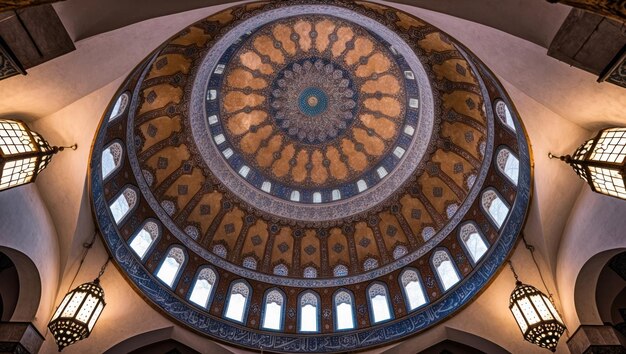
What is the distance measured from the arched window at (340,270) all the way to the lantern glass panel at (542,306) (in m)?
6.62

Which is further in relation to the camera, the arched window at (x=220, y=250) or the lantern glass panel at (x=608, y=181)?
the arched window at (x=220, y=250)

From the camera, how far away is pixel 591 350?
23.9 ft

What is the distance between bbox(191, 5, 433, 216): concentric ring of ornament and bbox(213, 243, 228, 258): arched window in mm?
1922

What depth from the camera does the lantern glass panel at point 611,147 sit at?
534 cm

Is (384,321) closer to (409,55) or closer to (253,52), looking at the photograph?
(409,55)

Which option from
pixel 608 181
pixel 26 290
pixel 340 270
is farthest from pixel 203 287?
pixel 608 181

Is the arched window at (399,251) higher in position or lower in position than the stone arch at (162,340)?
higher

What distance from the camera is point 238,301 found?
A: 41.0ft

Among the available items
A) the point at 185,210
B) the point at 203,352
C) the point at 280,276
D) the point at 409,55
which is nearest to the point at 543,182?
the point at 409,55

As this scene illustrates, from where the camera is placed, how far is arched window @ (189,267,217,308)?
11820mm

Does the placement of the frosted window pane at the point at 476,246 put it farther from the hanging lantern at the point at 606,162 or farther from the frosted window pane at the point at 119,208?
the frosted window pane at the point at 119,208

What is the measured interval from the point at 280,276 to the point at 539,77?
9.86 metres

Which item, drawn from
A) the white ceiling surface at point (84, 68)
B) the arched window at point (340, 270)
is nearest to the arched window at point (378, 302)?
the arched window at point (340, 270)

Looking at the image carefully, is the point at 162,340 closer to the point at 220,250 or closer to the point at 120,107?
the point at 220,250
